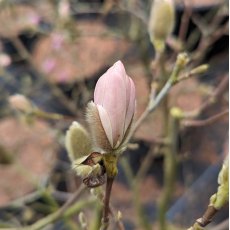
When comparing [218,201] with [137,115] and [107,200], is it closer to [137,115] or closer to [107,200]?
[107,200]

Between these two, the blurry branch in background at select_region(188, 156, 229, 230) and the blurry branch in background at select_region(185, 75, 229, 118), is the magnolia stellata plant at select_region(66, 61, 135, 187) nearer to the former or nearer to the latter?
the blurry branch in background at select_region(188, 156, 229, 230)

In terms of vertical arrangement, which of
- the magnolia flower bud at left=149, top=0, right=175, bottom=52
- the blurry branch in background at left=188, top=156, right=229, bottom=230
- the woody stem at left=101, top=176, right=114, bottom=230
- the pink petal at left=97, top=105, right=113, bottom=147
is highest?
the magnolia flower bud at left=149, top=0, right=175, bottom=52

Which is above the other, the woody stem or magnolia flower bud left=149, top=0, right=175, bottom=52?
magnolia flower bud left=149, top=0, right=175, bottom=52

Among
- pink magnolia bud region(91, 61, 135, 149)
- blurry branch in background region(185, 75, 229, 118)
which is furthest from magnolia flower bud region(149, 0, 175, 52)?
pink magnolia bud region(91, 61, 135, 149)

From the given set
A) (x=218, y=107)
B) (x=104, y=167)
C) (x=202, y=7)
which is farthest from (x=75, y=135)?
(x=202, y=7)

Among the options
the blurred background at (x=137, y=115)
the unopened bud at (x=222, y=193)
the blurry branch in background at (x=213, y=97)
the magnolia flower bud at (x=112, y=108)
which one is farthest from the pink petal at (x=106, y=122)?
the blurred background at (x=137, y=115)

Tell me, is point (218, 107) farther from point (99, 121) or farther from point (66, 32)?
point (99, 121)

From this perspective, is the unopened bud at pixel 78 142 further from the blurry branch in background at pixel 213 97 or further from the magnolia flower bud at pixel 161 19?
the blurry branch in background at pixel 213 97

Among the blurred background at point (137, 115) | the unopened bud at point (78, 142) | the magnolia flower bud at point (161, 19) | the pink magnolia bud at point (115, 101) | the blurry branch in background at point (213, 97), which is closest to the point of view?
the pink magnolia bud at point (115, 101)
